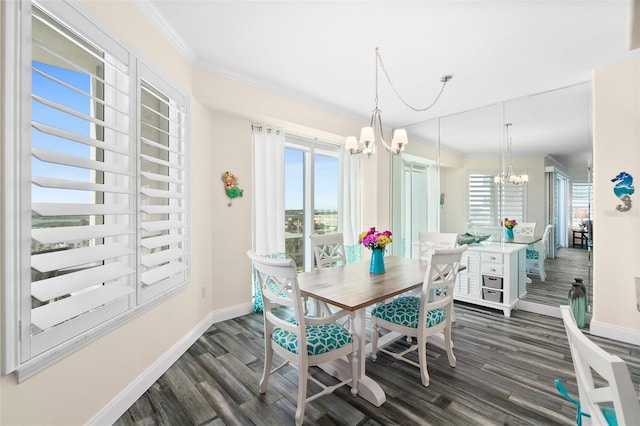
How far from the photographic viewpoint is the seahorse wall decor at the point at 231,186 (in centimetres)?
323

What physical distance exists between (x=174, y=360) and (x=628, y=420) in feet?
9.09

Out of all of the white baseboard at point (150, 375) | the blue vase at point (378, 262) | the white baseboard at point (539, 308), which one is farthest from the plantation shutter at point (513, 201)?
the white baseboard at point (150, 375)

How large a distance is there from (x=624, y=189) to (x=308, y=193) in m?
3.48

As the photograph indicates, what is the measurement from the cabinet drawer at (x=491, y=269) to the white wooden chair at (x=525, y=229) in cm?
53

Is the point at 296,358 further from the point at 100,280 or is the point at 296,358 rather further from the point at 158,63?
the point at 158,63

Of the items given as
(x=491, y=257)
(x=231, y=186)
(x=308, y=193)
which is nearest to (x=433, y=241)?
(x=491, y=257)

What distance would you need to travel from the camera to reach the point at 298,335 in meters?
1.68

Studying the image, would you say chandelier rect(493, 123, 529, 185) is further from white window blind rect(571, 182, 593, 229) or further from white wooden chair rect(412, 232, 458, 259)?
white wooden chair rect(412, 232, 458, 259)

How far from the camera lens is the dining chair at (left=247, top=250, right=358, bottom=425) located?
1.67m

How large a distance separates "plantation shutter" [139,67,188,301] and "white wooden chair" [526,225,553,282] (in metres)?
4.12

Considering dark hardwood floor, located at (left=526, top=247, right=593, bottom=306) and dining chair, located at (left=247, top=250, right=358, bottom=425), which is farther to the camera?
dark hardwood floor, located at (left=526, top=247, right=593, bottom=306)

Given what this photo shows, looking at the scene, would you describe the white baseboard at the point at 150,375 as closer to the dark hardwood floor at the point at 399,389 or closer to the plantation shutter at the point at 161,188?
the dark hardwood floor at the point at 399,389

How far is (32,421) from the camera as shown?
4.24ft

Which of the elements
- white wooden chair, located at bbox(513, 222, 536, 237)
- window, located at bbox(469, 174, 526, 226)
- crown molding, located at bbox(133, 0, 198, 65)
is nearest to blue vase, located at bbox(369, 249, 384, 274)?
window, located at bbox(469, 174, 526, 226)
